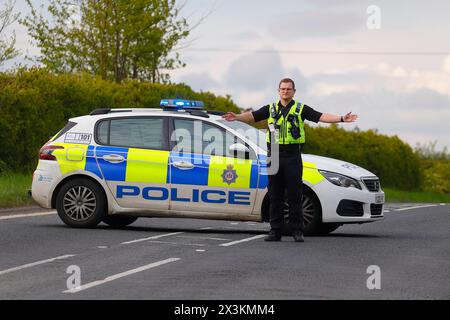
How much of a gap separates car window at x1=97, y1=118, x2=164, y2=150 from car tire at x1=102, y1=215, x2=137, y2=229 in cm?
118

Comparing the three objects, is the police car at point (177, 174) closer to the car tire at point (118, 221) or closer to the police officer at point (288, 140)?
the car tire at point (118, 221)

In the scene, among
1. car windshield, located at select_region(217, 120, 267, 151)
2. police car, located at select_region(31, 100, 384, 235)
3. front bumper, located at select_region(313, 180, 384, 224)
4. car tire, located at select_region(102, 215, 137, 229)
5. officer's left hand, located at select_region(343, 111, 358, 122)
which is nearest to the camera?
officer's left hand, located at select_region(343, 111, 358, 122)

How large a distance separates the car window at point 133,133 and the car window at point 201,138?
0.80ft

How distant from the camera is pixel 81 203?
615 inches

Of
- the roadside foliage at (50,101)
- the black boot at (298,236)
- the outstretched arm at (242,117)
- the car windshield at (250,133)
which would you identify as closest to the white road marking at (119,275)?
the black boot at (298,236)

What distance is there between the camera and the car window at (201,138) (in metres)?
15.2


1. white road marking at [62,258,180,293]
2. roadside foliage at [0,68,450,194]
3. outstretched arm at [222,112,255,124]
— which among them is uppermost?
roadside foliage at [0,68,450,194]

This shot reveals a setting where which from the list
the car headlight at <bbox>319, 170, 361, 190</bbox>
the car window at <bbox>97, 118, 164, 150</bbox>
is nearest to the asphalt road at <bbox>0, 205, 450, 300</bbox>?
the car headlight at <bbox>319, 170, 361, 190</bbox>

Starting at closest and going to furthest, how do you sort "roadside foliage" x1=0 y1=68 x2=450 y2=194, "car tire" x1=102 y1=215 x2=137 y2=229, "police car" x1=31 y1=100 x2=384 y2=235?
"police car" x1=31 y1=100 x2=384 y2=235 < "car tire" x1=102 y1=215 x2=137 y2=229 < "roadside foliage" x1=0 y1=68 x2=450 y2=194

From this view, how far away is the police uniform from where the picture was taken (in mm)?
13695

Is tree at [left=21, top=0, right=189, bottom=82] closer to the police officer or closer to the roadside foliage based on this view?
the roadside foliage

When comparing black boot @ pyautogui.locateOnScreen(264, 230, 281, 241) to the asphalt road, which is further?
black boot @ pyautogui.locateOnScreen(264, 230, 281, 241)

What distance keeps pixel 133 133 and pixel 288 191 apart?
9.16ft
